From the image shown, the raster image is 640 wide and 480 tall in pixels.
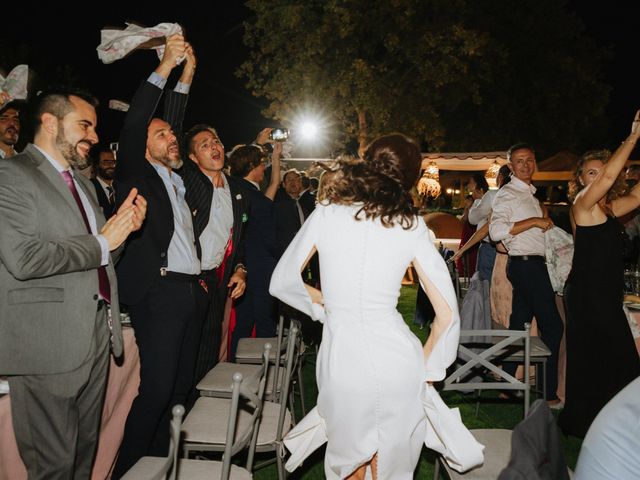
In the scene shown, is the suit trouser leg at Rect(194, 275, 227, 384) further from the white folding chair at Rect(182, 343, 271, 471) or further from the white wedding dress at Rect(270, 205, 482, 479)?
the white wedding dress at Rect(270, 205, 482, 479)

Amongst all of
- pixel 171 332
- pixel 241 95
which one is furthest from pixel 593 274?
pixel 241 95

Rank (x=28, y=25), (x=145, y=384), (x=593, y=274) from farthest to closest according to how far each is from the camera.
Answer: (x=28, y=25), (x=593, y=274), (x=145, y=384)

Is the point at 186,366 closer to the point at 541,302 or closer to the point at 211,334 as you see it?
the point at 211,334

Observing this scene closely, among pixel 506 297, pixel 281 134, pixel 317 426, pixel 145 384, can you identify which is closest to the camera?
pixel 317 426

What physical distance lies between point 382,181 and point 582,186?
2.38m

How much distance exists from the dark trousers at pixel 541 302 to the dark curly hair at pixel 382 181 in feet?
8.16

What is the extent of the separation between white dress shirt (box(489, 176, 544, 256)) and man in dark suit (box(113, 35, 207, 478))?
2.59 meters

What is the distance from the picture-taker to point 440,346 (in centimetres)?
212

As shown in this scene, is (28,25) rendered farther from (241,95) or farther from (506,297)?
(506,297)

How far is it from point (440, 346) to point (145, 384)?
1613 mm

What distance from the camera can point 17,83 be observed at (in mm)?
3168

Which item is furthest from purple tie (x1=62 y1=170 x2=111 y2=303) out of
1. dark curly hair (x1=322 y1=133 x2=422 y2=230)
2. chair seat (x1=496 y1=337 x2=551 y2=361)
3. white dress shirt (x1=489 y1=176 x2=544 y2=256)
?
white dress shirt (x1=489 y1=176 x2=544 y2=256)

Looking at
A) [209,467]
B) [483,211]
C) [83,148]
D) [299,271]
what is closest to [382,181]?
[299,271]

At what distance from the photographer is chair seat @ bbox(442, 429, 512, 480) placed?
221 centimetres
